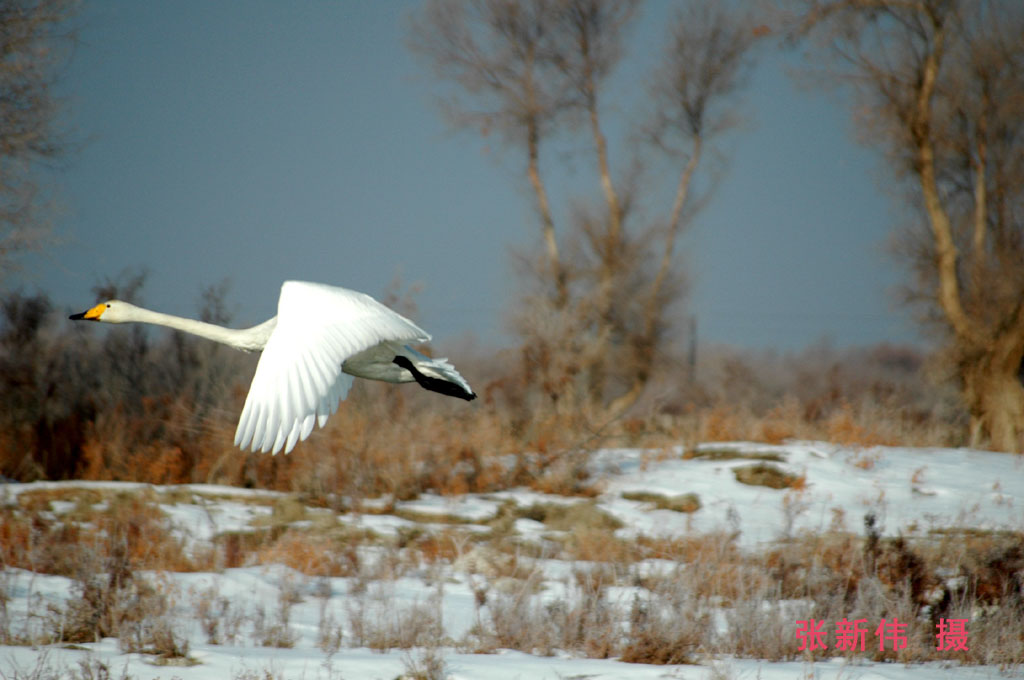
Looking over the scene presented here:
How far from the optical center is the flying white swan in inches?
157

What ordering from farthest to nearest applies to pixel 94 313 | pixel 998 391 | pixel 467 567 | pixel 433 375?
pixel 998 391 → pixel 467 567 → pixel 94 313 → pixel 433 375

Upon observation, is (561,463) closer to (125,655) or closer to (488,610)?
(488,610)

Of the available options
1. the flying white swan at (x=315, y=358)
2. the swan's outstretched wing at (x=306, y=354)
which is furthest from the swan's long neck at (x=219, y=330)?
the swan's outstretched wing at (x=306, y=354)

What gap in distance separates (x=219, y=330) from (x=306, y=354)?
1.47 meters

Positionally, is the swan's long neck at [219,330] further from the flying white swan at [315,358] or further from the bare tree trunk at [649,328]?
the bare tree trunk at [649,328]

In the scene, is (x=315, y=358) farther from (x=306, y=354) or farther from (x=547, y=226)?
(x=547, y=226)

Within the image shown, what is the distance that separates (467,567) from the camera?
801 cm

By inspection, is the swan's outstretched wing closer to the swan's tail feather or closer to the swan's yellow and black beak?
the swan's tail feather

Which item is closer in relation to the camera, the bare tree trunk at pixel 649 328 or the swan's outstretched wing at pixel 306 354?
the swan's outstretched wing at pixel 306 354

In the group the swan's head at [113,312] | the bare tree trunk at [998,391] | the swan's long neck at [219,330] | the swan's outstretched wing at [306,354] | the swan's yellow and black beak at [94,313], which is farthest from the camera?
the bare tree trunk at [998,391]

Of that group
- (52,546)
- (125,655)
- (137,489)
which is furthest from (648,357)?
(125,655)

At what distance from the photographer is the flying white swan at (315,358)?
13.1 feet

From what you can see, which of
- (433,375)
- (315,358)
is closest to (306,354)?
(315,358)

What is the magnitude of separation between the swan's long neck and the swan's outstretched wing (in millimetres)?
497
